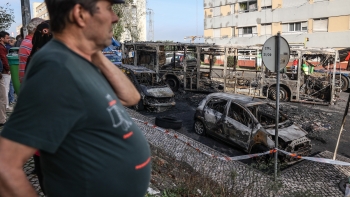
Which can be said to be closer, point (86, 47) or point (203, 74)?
point (86, 47)

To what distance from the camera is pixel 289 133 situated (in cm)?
793

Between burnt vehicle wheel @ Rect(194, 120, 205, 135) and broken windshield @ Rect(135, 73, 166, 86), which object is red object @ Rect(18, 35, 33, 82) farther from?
broken windshield @ Rect(135, 73, 166, 86)

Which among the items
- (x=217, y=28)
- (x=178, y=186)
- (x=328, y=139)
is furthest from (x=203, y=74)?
(x=217, y=28)

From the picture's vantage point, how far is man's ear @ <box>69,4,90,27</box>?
131cm

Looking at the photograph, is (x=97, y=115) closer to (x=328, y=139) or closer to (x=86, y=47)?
(x=86, y=47)

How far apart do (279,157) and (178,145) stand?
2466 millimetres

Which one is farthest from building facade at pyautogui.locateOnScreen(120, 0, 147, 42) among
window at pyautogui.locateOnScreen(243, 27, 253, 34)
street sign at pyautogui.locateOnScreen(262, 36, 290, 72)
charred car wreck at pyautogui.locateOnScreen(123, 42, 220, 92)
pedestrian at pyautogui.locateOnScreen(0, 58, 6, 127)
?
street sign at pyautogui.locateOnScreen(262, 36, 290, 72)

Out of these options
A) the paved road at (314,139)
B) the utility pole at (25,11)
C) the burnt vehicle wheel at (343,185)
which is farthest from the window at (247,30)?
the utility pole at (25,11)

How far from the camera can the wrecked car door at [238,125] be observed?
821 centimetres

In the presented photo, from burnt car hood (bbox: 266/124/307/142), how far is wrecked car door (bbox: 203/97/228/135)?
63.6 inches

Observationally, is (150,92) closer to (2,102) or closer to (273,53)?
(273,53)

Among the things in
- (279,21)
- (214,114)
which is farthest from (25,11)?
(279,21)

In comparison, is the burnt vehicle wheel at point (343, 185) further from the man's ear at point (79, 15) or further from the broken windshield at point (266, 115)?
the man's ear at point (79, 15)

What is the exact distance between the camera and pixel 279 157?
24.6 feet
